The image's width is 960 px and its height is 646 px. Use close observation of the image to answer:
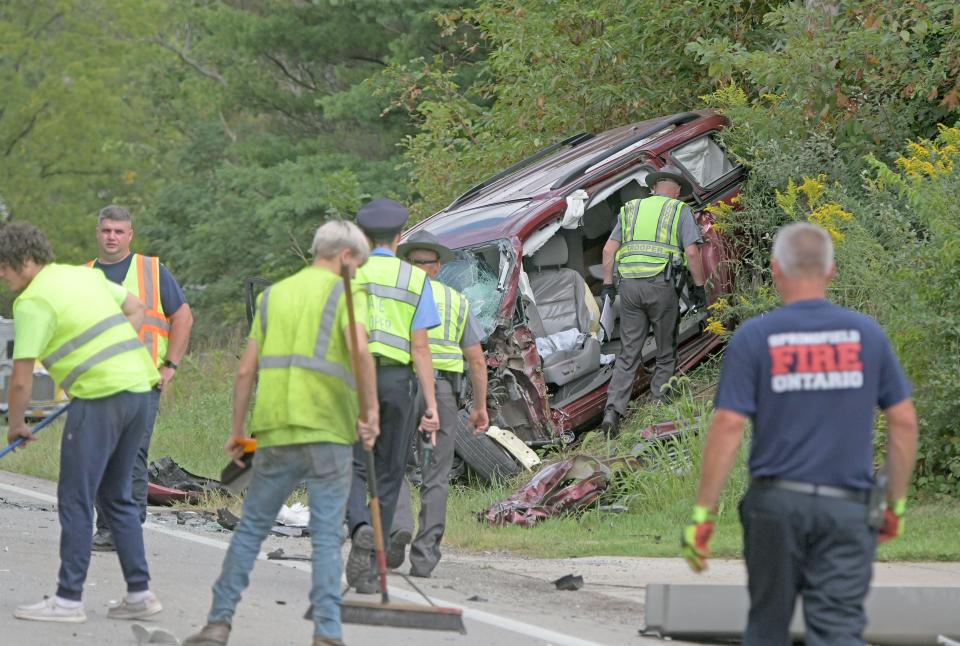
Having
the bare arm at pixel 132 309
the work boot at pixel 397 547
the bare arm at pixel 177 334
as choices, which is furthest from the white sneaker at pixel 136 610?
the bare arm at pixel 177 334

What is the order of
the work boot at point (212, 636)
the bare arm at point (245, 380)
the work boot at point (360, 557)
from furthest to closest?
the work boot at point (360, 557), the bare arm at point (245, 380), the work boot at point (212, 636)

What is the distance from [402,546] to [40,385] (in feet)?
45.0

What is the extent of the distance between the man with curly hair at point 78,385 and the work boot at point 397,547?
1.55 meters

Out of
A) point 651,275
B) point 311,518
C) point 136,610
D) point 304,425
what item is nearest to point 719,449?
point 304,425

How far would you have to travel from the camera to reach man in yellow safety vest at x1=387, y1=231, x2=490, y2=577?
8.18 metres

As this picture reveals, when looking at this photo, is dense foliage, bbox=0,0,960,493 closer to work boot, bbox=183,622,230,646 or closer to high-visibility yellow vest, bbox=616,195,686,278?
high-visibility yellow vest, bbox=616,195,686,278

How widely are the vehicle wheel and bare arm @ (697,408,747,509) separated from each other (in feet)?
20.5

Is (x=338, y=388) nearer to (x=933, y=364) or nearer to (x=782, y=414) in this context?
(x=782, y=414)

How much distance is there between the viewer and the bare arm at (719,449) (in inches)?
189

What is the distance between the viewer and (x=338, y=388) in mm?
6160

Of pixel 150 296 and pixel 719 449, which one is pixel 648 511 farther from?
pixel 719 449

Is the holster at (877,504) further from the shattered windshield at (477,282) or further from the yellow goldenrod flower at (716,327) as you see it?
the yellow goldenrod flower at (716,327)

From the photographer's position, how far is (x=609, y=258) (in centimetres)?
1224

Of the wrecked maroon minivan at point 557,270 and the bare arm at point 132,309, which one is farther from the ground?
the wrecked maroon minivan at point 557,270
